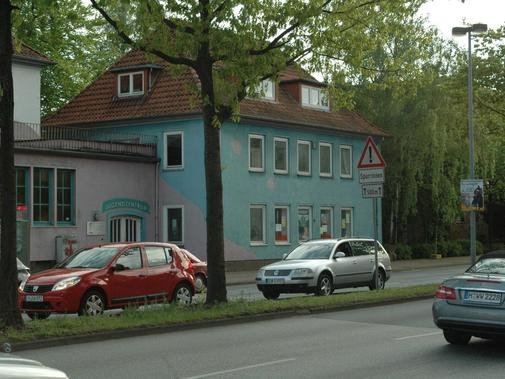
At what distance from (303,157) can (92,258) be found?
26116 millimetres

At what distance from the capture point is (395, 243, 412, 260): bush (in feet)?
161

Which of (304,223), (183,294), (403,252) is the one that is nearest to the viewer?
(183,294)

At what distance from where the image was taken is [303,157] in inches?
1714

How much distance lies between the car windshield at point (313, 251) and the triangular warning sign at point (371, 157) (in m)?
3.47

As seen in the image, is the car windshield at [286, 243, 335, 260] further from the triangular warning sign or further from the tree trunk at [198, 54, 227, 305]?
the tree trunk at [198, 54, 227, 305]

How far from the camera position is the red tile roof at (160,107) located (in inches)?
1544

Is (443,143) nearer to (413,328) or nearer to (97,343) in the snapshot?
(413,328)

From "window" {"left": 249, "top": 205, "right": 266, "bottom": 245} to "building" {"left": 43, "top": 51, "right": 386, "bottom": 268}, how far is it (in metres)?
0.05

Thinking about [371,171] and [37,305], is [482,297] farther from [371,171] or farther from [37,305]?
[371,171]

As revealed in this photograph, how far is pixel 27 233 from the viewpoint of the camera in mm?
30375

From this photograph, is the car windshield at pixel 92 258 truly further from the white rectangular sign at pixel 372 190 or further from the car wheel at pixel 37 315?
the white rectangular sign at pixel 372 190

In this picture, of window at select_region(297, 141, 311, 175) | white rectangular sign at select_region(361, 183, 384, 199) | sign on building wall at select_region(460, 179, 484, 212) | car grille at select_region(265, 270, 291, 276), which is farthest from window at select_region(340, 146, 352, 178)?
white rectangular sign at select_region(361, 183, 384, 199)

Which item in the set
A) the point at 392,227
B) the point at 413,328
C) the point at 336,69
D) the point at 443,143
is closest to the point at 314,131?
the point at 443,143

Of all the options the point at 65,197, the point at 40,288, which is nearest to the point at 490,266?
the point at 40,288
